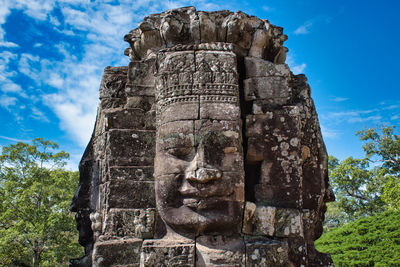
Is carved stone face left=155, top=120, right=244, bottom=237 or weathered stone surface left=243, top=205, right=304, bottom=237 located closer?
carved stone face left=155, top=120, right=244, bottom=237

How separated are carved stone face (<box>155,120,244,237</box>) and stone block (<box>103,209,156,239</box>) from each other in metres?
0.21

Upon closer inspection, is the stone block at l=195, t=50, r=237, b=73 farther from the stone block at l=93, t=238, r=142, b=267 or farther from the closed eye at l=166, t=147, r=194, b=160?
A: the stone block at l=93, t=238, r=142, b=267

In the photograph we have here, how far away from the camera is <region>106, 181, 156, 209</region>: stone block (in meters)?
4.30

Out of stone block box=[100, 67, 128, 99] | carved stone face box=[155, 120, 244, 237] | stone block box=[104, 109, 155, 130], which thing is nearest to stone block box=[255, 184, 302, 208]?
carved stone face box=[155, 120, 244, 237]

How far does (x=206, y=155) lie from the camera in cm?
406

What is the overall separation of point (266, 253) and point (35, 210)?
15.2 meters

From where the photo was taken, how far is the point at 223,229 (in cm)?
403

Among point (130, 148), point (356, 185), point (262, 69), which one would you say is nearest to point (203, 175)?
point (130, 148)

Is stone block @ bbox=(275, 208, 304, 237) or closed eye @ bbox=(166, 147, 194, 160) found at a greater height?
closed eye @ bbox=(166, 147, 194, 160)

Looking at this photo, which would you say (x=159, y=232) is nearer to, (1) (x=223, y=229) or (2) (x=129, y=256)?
(2) (x=129, y=256)

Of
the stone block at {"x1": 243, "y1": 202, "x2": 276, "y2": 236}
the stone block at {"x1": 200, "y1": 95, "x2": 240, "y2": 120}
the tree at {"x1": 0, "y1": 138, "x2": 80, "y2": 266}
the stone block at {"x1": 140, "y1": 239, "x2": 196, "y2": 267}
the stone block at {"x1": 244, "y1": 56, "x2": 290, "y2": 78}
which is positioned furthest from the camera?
the tree at {"x1": 0, "y1": 138, "x2": 80, "y2": 266}

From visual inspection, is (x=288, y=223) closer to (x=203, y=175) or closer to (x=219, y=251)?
(x=219, y=251)

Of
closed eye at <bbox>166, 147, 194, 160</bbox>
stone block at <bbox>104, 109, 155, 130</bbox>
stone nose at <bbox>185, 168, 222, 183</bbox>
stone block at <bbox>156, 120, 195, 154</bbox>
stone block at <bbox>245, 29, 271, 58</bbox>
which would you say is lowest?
stone nose at <bbox>185, 168, 222, 183</bbox>

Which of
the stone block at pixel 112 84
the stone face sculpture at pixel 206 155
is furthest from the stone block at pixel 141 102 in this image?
the stone block at pixel 112 84
